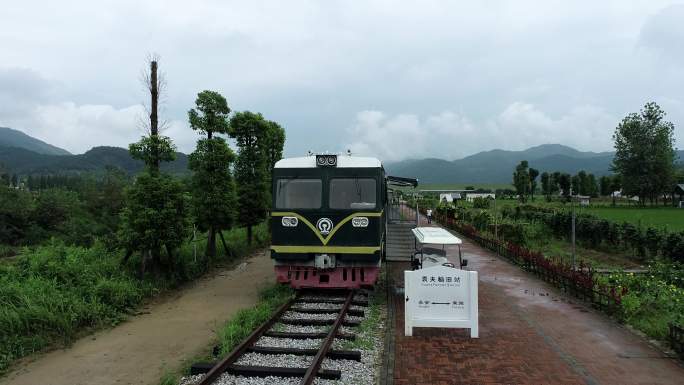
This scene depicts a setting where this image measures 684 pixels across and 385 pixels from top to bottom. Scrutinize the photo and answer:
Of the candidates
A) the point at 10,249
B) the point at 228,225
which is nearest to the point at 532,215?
the point at 228,225

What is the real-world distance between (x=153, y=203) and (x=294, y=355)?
668 cm

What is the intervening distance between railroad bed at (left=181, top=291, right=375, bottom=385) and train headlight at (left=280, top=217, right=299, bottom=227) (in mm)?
1879

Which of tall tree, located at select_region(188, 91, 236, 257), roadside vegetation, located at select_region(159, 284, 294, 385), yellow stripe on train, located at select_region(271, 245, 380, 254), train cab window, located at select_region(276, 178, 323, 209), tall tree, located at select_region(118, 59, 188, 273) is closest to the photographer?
roadside vegetation, located at select_region(159, 284, 294, 385)

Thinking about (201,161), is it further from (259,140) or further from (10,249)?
(10,249)

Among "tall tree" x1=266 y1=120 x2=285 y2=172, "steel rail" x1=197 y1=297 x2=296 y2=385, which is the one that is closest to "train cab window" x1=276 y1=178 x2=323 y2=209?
"steel rail" x1=197 y1=297 x2=296 y2=385

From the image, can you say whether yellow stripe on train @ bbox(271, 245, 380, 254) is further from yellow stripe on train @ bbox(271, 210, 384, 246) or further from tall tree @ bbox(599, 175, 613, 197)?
tall tree @ bbox(599, 175, 613, 197)

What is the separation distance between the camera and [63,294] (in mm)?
9312

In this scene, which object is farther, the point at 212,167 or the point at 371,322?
the point at 212,167

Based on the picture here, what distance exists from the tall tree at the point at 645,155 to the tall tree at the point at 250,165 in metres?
61.6

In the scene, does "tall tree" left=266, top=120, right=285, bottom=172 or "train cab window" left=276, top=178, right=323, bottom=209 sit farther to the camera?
"tall tree" left=266, top=120, right=285, bottom=172

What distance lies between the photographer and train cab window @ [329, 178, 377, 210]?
10.5 metres

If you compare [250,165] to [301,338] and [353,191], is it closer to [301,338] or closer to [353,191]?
[353,191]

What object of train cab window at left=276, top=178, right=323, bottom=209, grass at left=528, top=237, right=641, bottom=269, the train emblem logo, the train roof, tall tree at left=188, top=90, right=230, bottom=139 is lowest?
grass at left=528, top=237, right=641, bottom=269

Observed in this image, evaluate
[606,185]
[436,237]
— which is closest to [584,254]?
[436,237]
